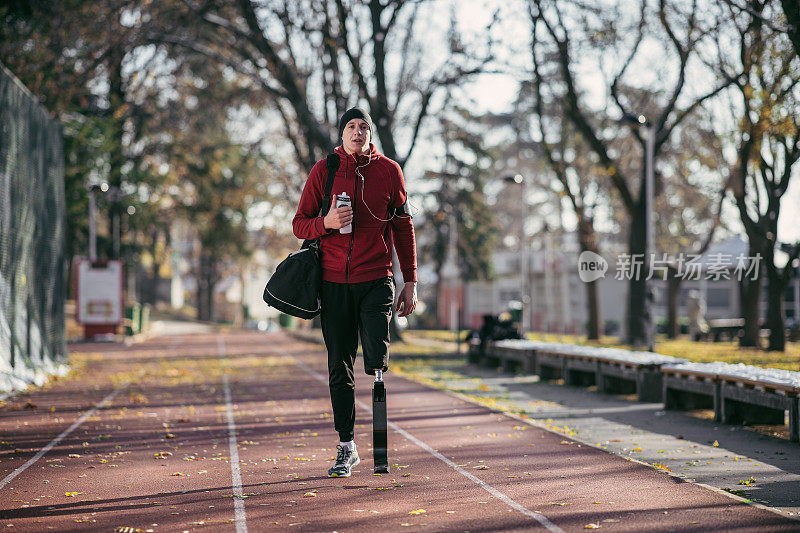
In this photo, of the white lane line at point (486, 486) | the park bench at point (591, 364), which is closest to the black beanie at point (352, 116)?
the white lane line at point (486, 486)

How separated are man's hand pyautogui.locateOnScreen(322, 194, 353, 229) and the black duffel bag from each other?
22cm

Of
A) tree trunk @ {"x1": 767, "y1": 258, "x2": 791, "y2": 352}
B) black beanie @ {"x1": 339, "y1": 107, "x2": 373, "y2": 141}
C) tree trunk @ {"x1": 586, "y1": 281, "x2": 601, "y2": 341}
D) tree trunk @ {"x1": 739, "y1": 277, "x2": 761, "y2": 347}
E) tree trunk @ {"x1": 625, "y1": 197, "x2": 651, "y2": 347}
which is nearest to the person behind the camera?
black beanie @ {"x1": 339, "y1": 107, "x2": 373, "y2": 141}

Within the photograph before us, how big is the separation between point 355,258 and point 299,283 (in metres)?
0.42

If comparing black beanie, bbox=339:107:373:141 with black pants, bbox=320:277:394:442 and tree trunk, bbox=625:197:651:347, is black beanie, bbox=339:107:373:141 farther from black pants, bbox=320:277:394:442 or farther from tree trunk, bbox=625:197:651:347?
tree trunk, bbox=625:197:651:347

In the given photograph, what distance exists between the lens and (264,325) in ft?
207

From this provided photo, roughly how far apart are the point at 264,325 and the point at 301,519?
5797cm

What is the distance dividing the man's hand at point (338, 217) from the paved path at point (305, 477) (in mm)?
1780

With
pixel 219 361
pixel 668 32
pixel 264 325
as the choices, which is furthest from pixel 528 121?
pixel 219 361

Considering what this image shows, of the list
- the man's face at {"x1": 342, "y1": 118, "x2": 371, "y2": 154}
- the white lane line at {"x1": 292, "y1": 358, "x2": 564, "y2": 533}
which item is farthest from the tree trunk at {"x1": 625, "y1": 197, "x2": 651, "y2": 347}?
the man's face at {"x1": 342, "y1": 118, "x2": 371, "y2": 154}

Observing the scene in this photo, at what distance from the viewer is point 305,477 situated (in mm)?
7242

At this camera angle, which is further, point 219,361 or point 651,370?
point 219,361

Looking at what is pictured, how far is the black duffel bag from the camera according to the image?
662cm

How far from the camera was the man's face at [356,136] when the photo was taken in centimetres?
668

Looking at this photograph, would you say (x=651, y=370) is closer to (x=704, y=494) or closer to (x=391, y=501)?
(x=704, y=494)
